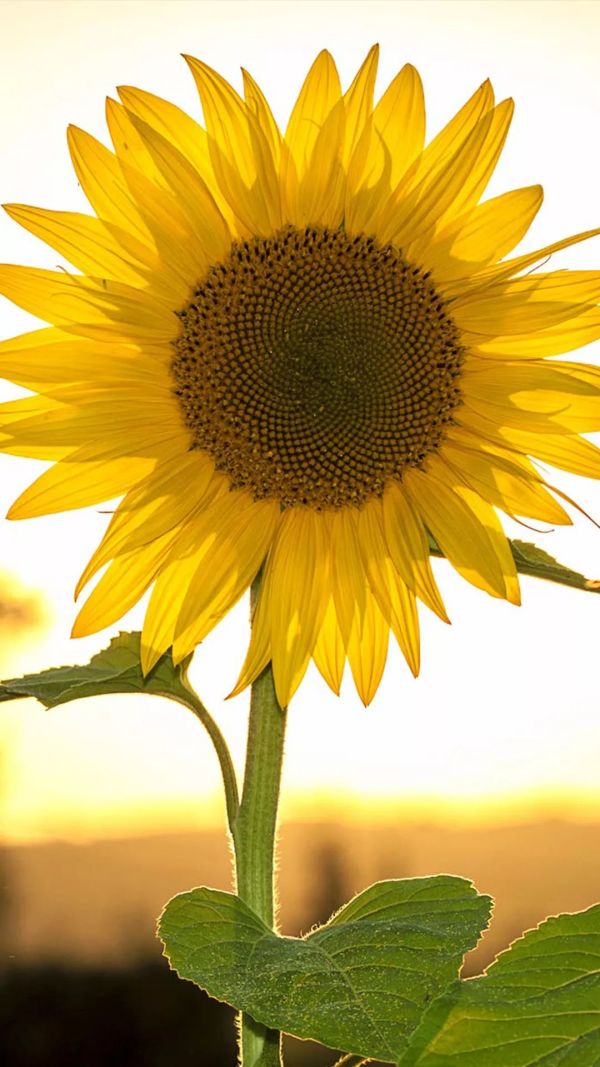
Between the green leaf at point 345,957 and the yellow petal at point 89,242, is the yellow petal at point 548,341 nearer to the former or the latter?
the yellow petal at point 89,242

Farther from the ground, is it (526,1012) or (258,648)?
(258,648)

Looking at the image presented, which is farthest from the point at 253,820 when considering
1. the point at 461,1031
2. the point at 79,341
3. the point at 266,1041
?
the point at 79,341

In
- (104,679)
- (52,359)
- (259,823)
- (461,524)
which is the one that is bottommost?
(259,823)

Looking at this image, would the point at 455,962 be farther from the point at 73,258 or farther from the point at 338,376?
the point at 73,258

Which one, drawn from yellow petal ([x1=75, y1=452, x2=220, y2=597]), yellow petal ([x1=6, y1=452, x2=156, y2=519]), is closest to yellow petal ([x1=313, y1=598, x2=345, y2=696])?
yellow petal ([x1=75, y1=452, x2=220, y2=597])

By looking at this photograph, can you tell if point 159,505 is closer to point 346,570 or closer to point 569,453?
point 346,570

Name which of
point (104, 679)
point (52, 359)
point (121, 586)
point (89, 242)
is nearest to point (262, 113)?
point (89, 242)
